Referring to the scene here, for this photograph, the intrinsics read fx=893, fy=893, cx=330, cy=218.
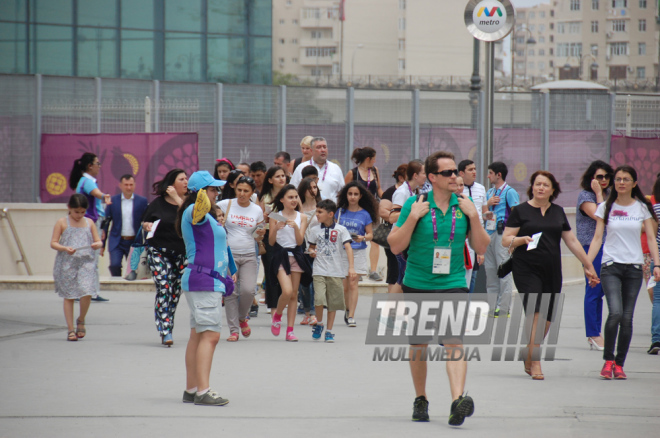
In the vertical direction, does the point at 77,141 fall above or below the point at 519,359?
above

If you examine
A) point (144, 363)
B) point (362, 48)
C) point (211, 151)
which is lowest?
point (144, 363)

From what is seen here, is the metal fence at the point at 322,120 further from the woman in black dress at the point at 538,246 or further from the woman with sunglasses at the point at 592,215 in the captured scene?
the woman in black dress at the point at 538,246

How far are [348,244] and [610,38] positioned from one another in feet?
410

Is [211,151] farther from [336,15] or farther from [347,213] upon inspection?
[336,15]

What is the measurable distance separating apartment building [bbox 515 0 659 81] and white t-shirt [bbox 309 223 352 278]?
348ft

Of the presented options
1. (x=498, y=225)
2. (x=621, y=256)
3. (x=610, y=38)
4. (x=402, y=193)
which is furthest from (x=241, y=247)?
(x=610, y=38)

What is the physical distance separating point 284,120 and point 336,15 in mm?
109679

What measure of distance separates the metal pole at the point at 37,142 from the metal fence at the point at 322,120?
0.02m

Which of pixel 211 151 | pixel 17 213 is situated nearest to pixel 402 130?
pixel 211 151

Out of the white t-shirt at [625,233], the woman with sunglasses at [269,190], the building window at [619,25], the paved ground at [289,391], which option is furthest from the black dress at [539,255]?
the building window at [619,25]

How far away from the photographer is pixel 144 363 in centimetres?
833

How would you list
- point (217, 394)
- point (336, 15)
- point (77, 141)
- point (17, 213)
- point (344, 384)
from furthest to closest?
point (336, 15)
point (77, 141)
point (17, 213)
point (344, 384)
point (217, 394)

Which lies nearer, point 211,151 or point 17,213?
point 17,213

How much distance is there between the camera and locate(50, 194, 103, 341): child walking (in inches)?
384
